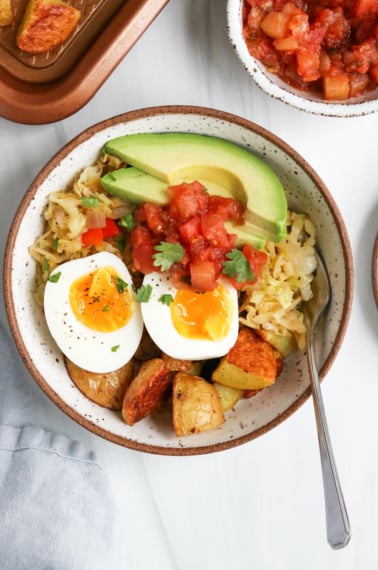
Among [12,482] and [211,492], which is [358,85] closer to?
[211,492]

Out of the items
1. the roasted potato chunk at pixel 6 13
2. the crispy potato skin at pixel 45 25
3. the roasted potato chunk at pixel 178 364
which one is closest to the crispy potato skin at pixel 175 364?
the roasted potato chunk at pixel 178 364

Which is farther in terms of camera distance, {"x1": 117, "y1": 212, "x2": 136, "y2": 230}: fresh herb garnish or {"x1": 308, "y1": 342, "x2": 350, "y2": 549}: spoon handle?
{"x1": 117, "y1": 212, "x2": 136, "y2": 230}: fresh herb garnish

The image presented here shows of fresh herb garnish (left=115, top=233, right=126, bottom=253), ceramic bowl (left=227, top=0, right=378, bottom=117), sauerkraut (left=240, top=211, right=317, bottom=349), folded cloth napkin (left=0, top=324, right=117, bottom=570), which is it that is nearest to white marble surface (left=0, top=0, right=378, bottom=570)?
folded cloth napkin (left=0, top=324, right=117, bottom=570)

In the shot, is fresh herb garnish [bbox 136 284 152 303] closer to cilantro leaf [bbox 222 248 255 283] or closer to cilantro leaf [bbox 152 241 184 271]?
cilantro leaf [bbox 152 241 184 271]

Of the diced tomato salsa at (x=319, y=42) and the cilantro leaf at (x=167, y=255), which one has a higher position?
the diced tomato salsa at (x=319, y=42)

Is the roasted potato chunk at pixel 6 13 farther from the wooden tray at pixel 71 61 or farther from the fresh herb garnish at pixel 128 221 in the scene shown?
the fresh herb garnish at pixel 128 221

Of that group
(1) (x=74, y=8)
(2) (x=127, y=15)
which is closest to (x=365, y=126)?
(2) (x=127, y=15)
